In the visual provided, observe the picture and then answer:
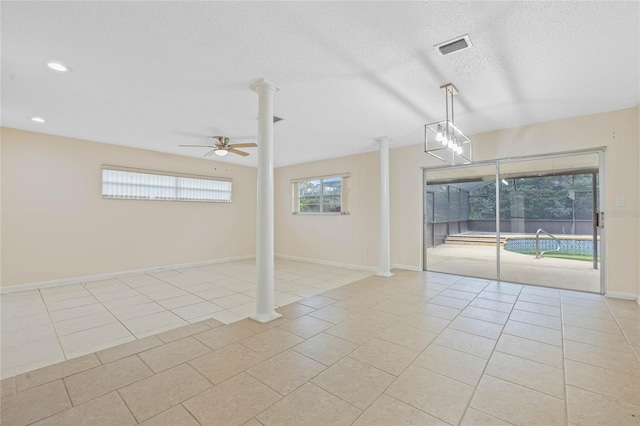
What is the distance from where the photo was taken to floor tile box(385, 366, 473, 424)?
1.64 metres

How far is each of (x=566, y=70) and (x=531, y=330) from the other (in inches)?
99.1

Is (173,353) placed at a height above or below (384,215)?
below

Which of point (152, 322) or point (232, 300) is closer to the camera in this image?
point (152, 322)

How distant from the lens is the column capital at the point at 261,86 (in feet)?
9.66

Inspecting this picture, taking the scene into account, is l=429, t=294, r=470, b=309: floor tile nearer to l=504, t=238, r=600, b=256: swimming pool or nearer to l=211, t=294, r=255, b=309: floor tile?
l=211, t=294, r=255, b=309: floor tile

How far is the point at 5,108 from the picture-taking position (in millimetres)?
3531

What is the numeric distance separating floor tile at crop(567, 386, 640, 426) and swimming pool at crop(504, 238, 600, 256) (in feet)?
13.8

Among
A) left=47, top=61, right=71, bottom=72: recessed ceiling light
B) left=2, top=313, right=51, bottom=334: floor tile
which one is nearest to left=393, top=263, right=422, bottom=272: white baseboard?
left=2, top=313, right=51, bottom=334: floor tile

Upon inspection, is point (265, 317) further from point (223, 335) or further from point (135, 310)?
point (135, 310)

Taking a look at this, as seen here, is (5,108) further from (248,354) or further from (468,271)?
(468,271)

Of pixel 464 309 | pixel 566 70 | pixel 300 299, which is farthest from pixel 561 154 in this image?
pixel 300 299

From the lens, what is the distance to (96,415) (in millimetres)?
1617

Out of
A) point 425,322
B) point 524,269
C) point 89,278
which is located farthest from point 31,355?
point 524,269

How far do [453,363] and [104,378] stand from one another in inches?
101
